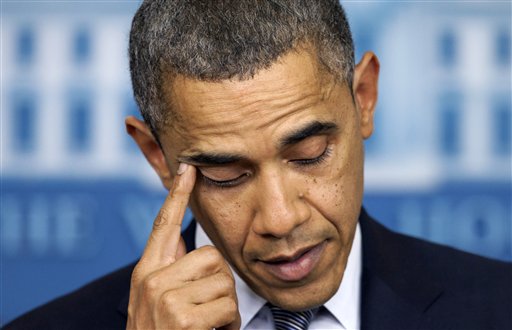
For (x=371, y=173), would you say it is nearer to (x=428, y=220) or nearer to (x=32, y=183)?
(x=428, y=220)

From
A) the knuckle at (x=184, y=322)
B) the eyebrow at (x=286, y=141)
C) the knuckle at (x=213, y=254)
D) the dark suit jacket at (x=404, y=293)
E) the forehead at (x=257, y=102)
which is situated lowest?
the dark suit jacket at (x=404, y=293)

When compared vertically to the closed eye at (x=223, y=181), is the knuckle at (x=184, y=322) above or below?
below

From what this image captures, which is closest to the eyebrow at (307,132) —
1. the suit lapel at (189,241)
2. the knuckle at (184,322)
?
the knuckle at (184,322)

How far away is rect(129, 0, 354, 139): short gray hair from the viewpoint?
8.61 ft

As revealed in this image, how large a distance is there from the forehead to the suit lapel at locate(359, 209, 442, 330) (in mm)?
624

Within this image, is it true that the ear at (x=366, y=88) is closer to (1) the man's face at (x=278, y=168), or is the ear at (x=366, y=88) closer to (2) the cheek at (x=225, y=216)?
(1) the man's face at (x=278, y=168)

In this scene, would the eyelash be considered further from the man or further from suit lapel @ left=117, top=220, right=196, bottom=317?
suit lapel @ left=117, top=220, right=196, bottom=317

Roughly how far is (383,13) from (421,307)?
1.65 meters

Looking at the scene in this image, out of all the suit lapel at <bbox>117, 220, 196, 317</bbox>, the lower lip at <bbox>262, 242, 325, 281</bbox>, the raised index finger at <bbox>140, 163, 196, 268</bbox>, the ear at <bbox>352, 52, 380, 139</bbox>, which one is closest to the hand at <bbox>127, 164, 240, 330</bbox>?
the raised index finger at <bbox>140, 163, 196, 268</bbox>

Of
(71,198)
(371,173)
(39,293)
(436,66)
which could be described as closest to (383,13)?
(436,66)

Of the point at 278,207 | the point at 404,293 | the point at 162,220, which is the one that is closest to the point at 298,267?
the point at 278,207

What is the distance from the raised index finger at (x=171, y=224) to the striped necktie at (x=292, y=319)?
0.36 meters

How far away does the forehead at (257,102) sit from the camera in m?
2.61

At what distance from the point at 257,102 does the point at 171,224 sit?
43cm
